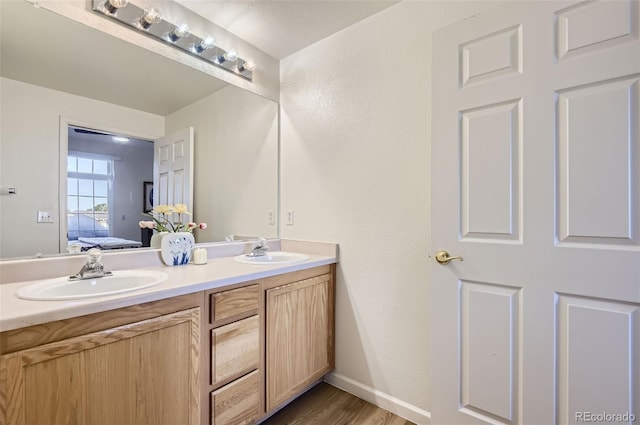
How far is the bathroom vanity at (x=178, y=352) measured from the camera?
86 cm

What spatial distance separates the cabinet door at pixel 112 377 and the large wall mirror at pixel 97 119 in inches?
25.2

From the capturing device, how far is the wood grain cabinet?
128 centimetres

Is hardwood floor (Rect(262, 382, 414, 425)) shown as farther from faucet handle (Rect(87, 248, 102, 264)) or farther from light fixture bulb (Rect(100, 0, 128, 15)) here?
light fixture bulb (Rect(100, 0, 128, 15))

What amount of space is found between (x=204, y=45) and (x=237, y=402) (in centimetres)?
198

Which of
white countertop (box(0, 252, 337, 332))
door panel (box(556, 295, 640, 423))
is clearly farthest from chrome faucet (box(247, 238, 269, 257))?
door panel (box(556, 295, 640, 423))

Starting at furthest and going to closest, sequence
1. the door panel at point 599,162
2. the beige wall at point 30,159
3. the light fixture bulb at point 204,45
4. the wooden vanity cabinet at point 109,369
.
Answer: the light fixture bulb at point 204,45
the beige wall at point 30,159
the door panel at point 599,162
the wooden vanity cabinet at point 109,369

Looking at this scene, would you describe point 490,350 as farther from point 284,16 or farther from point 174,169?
point 284,16

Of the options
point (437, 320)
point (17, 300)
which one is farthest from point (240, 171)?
point (437, 320)

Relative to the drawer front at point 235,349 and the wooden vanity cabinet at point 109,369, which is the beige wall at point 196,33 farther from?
the drawer front at point 235,349

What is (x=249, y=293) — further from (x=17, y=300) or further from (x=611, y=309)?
(x=611, y=309)

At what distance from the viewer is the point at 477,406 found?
51.3 inches

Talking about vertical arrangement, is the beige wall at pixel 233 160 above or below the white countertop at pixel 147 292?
above

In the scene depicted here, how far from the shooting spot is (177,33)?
5.43 ft

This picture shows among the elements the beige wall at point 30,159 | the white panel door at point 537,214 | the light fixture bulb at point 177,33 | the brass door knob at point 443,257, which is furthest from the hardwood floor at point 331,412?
the light fixture bulb at point 177,33
